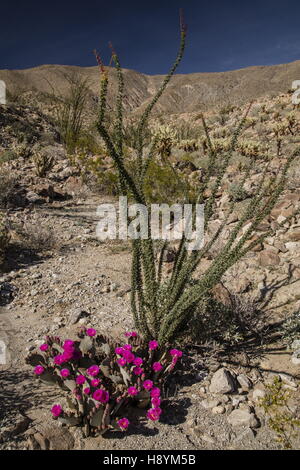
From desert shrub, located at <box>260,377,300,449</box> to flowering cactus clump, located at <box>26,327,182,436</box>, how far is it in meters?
0.75

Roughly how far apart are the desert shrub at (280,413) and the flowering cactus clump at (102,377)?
2.46 feet

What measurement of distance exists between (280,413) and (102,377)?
4.24 ft

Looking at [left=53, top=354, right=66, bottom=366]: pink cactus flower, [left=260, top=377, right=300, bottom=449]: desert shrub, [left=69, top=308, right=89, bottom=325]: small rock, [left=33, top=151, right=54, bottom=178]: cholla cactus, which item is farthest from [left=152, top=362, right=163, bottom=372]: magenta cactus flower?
[left=33, top=151, right=54, bottom=178]: cholla cactus

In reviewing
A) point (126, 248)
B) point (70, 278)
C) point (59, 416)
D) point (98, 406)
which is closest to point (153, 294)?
point (98, 406)

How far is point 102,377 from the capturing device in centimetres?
223

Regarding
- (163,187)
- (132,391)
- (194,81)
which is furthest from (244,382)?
(194,81)

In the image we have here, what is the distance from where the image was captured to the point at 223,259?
2332 millimetres

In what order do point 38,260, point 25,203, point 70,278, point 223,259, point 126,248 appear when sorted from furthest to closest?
point 25,203
point 126,248
point 38,260
point 70,278
point 223,259

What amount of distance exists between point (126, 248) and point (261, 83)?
63.2 metres

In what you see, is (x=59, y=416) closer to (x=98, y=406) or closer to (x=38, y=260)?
(x=98, y=406)

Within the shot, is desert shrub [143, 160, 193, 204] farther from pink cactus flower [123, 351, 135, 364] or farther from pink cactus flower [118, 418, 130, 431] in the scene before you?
pink cactus flower [118, 418, 130, 431]

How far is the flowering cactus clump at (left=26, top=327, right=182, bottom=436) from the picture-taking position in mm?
1915

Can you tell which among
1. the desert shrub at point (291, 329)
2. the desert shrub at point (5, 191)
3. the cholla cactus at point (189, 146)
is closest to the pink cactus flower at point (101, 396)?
the desert shrub at point (291, 329)

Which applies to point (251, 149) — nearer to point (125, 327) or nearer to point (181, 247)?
point (181, 247)
